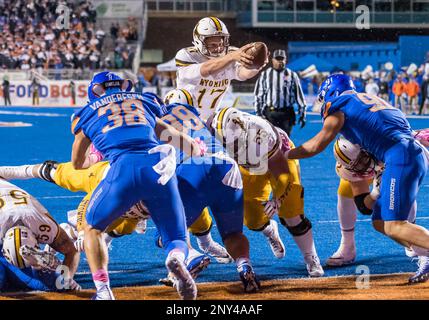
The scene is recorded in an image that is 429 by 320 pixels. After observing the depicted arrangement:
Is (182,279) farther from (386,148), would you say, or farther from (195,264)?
(386,148)

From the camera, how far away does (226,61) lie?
5.83 meters

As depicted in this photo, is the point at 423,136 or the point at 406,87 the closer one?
the point at 423,136

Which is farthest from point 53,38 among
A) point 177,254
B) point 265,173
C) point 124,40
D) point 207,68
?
point 177,254

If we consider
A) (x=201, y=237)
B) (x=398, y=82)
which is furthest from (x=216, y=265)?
(x=398, y=82)

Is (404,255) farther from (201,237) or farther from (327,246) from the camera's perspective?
(201,237)

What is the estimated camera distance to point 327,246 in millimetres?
6605

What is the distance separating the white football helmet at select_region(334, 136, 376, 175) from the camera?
222 inches

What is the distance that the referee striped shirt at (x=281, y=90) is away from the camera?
1154cm

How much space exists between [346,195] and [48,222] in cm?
228

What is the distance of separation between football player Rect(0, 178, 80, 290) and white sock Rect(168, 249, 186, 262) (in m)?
0.88

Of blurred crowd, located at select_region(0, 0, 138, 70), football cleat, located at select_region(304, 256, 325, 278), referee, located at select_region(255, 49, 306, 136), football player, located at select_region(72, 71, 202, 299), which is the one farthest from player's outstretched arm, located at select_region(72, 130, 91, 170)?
blurred crowd, located at select_region(0, 0, 138, 70)

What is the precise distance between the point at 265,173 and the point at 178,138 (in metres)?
0.89

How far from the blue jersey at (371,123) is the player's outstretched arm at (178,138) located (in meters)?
0.91

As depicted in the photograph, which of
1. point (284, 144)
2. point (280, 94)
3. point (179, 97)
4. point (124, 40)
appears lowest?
point (284, 144)
